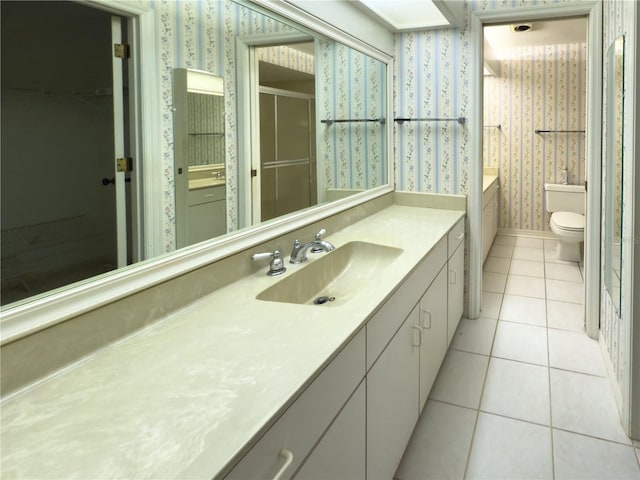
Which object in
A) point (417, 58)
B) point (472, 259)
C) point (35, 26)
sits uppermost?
point (417, 58)

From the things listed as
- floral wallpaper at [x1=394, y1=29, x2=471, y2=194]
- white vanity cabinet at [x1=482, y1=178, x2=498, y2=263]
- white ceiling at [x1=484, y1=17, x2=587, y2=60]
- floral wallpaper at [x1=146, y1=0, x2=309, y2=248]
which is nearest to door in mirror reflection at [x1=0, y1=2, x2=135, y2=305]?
floral wallpaper at [x1=146, y1=0, x2=309, y2=248]

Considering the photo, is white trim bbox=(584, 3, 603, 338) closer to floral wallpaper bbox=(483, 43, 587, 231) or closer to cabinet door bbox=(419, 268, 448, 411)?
cabinet door bbox=(419, 268, 448, 411)

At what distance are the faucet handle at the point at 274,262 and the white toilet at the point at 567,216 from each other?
150 inches

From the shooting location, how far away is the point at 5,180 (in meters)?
1.02

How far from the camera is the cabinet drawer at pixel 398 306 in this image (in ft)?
4.66

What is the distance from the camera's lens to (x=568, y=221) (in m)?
4.84

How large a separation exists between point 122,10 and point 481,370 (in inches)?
94.5

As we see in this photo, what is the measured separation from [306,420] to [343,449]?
0.28 metres

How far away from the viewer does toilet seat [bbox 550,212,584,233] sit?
4629 millimetres

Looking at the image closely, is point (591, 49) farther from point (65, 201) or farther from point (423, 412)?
point (65, 201)

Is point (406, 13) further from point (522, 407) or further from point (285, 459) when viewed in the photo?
point (285, 459)

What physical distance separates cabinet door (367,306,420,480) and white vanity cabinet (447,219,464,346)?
0.84 m

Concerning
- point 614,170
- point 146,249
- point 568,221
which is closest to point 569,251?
point 568,221

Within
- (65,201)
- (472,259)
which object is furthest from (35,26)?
(472,259)
